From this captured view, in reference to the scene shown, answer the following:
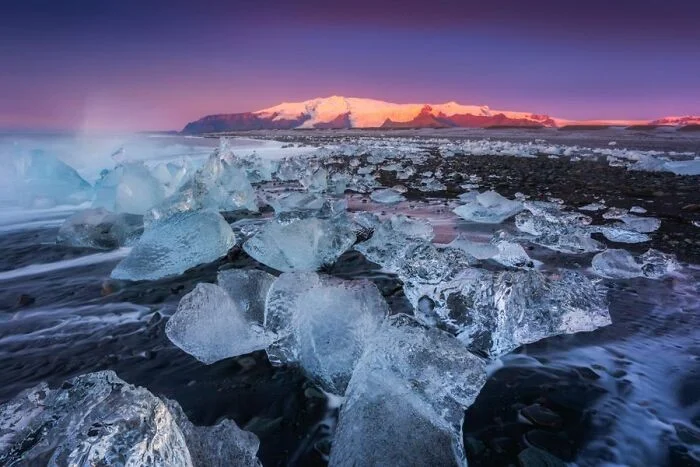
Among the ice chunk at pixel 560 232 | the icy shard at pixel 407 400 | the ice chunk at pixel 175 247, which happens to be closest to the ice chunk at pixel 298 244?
the ice chunk at pixel 175 247

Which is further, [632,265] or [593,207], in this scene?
[593,207]

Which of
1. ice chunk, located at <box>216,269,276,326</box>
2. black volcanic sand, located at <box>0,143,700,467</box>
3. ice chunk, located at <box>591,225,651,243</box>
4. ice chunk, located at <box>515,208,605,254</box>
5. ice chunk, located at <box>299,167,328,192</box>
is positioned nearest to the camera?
black volcanic sand, located at <box>0,143,700,467</box>

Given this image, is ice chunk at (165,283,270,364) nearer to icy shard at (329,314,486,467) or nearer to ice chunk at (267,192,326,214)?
icy shard at (329,314,486,467)

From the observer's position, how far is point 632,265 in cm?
320

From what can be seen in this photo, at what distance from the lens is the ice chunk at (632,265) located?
3.15 metres

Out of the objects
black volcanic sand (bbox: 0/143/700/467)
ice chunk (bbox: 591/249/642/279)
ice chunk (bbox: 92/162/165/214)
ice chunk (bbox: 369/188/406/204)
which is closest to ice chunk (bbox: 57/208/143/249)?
black volcanic sand (bbox: 0/143/700/467)

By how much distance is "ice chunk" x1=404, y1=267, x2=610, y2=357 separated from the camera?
2162 mm

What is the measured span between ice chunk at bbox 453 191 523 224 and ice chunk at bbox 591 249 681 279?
1.80 meters

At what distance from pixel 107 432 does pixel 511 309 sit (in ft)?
6.42

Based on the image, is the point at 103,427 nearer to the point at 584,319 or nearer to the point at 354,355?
the point at 354,355

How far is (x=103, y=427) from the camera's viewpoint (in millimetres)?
984

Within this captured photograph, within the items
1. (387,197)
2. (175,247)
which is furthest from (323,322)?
(387,197)

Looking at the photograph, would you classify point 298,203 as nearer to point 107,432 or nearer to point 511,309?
point 511,309

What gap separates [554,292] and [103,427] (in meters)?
2.29
